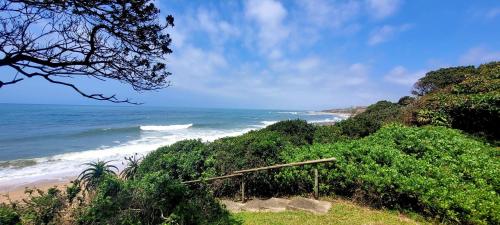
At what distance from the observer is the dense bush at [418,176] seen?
6.14 m

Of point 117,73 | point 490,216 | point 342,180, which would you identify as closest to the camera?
point 117,73

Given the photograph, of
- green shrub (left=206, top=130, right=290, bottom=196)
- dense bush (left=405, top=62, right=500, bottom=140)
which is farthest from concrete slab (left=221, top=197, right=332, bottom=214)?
dense bush (left=405, top=62, right=500, bottom=140)

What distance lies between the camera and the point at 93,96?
4.43m

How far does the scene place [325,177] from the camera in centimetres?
825

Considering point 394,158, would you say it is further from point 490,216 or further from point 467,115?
point 467,115

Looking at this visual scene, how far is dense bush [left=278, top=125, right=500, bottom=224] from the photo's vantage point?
242 inches

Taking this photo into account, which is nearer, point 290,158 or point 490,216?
point 490,216

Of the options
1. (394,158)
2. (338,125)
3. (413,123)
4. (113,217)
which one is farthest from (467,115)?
(113,217)

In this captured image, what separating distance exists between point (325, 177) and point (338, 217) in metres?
1.70

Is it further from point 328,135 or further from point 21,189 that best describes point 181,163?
point 21,189

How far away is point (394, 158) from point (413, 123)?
851cm

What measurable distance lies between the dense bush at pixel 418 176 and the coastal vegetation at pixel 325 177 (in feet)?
0.07

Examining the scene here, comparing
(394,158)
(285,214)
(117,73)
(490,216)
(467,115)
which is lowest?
(285,214)

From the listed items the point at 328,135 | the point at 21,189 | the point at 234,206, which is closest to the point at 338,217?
the point at 234,206
